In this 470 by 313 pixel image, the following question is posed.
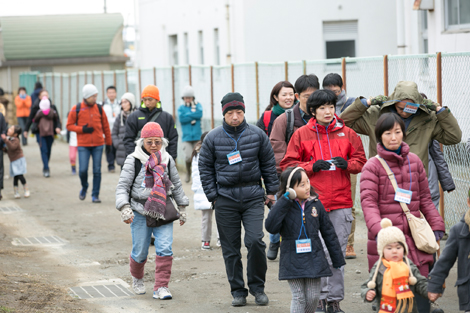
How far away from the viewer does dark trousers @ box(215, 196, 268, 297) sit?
7145 millimetres

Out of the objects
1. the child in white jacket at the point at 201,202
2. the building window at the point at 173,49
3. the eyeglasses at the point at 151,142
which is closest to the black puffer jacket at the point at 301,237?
the eyeglasses at the point at 151,142

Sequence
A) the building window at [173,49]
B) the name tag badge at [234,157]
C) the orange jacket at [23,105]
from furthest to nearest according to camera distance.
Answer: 1. the building window at [173,49]
2. the orange jacket at [23,105]
3. the name tag badge at [234,157]

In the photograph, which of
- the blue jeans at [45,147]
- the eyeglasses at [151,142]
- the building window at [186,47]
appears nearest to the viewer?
the eyeglasses at [151,142]

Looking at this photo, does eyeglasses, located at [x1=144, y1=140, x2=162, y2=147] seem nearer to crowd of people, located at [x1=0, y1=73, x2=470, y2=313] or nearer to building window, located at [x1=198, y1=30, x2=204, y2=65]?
crowd of people, located at [x1=0, y1=73, x2=470, y2=313]

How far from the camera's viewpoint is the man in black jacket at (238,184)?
280 inches

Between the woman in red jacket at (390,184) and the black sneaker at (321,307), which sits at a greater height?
the woman in red jacket at (390,184)

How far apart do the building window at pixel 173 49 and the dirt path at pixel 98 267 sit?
51.6 ft

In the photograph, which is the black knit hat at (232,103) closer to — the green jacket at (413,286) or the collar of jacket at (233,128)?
the collar of jacket at (233,128)

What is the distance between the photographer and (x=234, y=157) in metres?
7.08

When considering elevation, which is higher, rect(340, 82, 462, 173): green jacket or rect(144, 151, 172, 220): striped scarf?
rect(340, 82, 462, 173): green jacket

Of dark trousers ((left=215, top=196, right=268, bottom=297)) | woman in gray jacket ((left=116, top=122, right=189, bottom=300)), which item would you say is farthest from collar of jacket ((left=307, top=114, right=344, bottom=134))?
woman in gray jacket ((left=116, top=122, right=189, bottom=300))

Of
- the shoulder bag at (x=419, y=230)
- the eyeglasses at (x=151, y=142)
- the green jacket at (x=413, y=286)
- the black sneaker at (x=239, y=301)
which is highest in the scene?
the eyeglasses at (x=151, y=142)

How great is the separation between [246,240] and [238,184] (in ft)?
1.73

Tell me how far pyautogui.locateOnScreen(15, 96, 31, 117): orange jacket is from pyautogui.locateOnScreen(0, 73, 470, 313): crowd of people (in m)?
18.0
